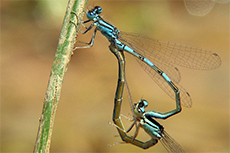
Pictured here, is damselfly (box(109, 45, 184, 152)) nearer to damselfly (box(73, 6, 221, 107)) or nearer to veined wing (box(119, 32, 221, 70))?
damselfly (box(73, 6, 221, 107))

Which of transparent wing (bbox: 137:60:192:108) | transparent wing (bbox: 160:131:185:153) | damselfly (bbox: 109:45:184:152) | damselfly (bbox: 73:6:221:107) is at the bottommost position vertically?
transparent wing (bbox: 160:131:185:153)

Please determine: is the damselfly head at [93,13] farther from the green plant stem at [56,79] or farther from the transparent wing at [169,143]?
the transparent wing at [169,143]

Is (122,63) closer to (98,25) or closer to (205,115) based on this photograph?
(98,25)

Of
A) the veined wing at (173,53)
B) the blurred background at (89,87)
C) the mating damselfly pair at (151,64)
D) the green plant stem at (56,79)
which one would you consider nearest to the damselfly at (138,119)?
the mating damselfly pair at (151,64)

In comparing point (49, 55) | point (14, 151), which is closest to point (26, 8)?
point (49, 55)

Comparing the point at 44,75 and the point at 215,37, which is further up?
the point at 215,37

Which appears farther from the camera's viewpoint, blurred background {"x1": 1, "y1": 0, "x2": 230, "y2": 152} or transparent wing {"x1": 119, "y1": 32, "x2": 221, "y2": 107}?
blurred background {"x1": 1, "y1": 0, "x2": 230, "y2": 152}

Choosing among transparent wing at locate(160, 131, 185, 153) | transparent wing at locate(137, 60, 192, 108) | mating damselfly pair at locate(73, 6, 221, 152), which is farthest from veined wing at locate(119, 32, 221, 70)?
transparent wing at locate(160, 131, 185, 153)
